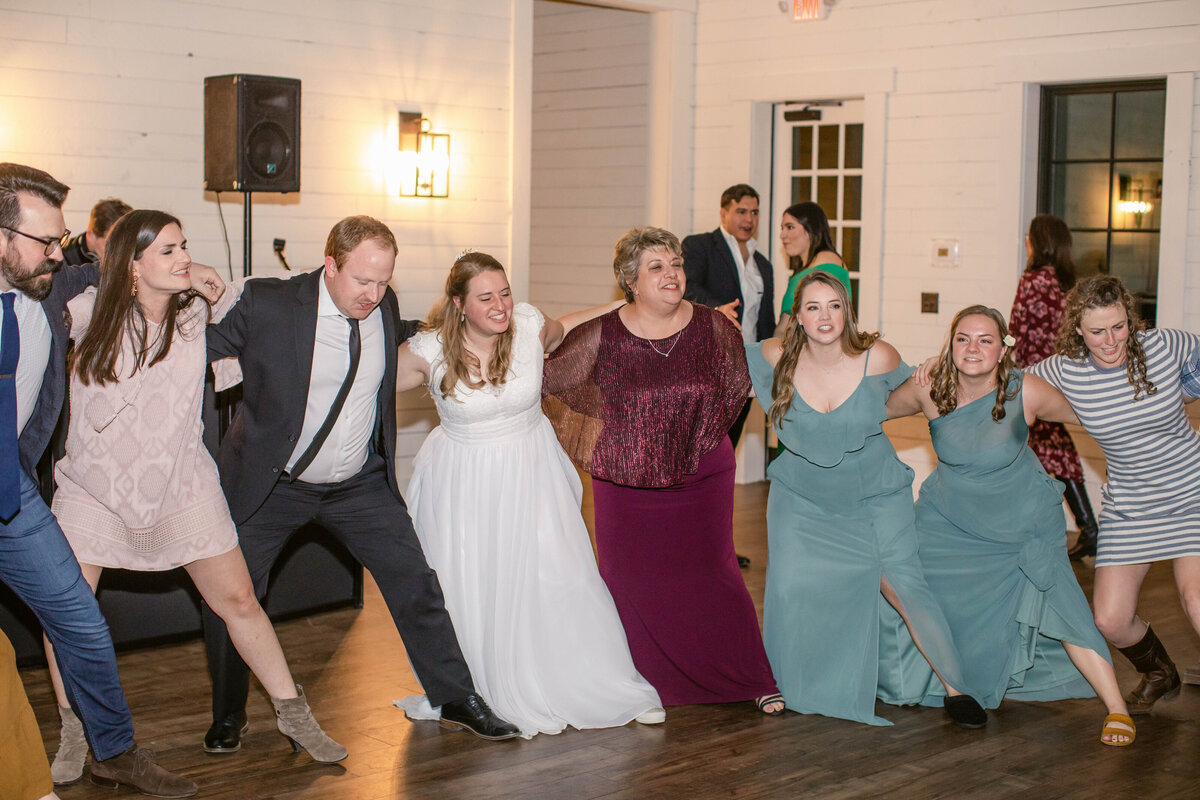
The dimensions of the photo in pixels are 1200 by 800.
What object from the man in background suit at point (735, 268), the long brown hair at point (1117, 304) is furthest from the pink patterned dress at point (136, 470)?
the man in background suit at point (735, 268)

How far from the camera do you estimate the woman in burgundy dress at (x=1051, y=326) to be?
6164 millimetres

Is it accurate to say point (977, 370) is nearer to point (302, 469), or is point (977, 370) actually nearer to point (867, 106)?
point (302, 469)

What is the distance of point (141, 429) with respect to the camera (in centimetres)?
329

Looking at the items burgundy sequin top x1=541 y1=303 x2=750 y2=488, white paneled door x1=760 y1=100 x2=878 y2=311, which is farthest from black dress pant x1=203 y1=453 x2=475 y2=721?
white paneled door x1=760 y1=100 x2=878 y2=311

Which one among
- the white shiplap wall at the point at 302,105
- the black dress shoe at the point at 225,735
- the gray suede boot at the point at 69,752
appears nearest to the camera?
the gray suede boot at the point at 69,752

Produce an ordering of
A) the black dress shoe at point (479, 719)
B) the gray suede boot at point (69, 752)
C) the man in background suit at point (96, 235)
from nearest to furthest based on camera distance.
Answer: the gray suede boot at point (69, 752) < the black dress shoe at point (479, 719) < the man in background suit at point (96, 235)

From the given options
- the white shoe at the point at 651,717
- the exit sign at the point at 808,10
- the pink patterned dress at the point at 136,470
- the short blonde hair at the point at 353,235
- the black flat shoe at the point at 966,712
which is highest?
the exit sign at the point at 808,10

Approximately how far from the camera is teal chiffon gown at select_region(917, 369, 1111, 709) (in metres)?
3.94

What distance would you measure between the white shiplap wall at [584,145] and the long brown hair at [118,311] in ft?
17.1

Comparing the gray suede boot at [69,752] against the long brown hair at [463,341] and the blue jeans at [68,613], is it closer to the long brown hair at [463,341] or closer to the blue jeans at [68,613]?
the blue jeans at [68,613]

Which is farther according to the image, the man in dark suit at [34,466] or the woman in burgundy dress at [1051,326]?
the woman in burgundy dress at [1051,326]

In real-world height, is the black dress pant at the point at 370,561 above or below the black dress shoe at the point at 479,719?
above

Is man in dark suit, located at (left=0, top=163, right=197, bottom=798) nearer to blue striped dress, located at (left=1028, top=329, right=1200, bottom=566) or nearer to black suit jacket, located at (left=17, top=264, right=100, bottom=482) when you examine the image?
black suit jacket, located at (left=17, top=264, right=100, bottom=482)

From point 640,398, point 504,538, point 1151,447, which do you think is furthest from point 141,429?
point 1151,447
